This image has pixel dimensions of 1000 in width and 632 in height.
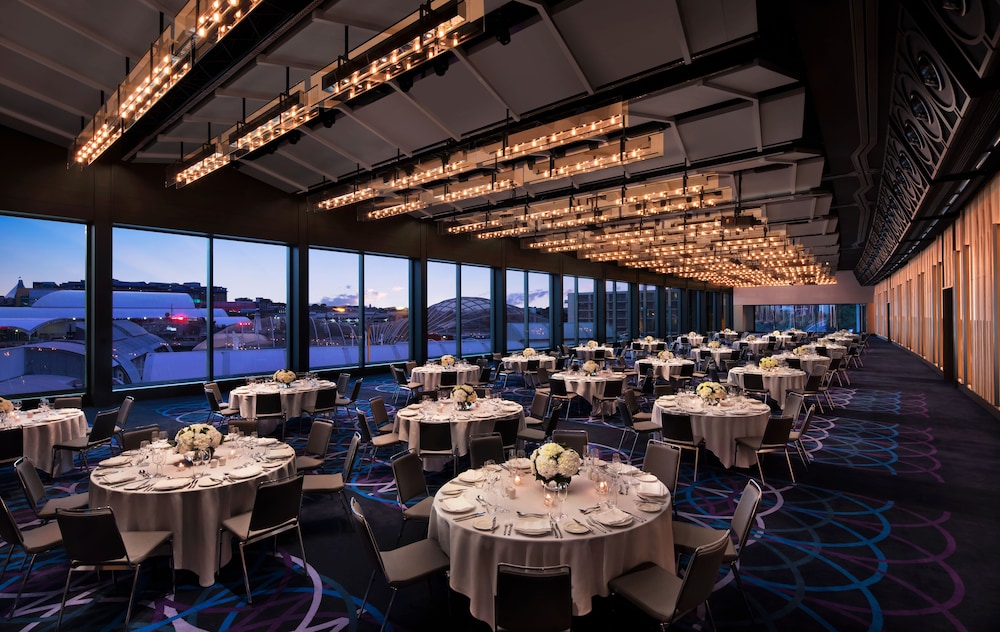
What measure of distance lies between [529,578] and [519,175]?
8.79m

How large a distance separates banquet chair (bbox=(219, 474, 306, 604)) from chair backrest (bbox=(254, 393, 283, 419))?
4.23 metres

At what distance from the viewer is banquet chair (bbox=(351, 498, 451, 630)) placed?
10.3 feet

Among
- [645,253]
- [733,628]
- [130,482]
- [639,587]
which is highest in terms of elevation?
[645,253]

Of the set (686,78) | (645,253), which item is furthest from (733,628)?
(645,253)

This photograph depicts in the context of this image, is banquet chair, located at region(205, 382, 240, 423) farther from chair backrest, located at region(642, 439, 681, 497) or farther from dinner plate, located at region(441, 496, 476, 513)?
chair backrest, located at region(642, 439, 681, 497)

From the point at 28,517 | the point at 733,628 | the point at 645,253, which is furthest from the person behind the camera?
the point at 645,253

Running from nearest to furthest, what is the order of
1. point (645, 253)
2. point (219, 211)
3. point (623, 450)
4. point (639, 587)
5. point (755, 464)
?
1. point (639, 587)
2. point (755, 464)
3. point (623, 450)
4. point (219, 211)
5. point (645, 253)

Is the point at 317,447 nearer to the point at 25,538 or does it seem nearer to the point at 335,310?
the point at 25,538

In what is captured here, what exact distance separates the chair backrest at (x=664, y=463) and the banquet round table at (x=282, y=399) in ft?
Result: 19.9

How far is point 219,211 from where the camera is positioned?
12539 millimetres

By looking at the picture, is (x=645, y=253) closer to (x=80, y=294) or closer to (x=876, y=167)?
(x=876, y=167)

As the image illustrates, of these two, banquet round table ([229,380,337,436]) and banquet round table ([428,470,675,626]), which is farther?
banquet round table ([229,380,337,436])

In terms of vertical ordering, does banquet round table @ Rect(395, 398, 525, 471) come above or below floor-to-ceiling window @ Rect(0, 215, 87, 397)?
below

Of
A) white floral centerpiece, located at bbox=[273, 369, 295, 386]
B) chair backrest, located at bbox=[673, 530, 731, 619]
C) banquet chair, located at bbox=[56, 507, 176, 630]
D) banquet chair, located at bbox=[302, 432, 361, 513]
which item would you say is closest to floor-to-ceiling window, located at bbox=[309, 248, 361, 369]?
white floral centerpiece, located at bbox=[273, 369, 295, 386]
